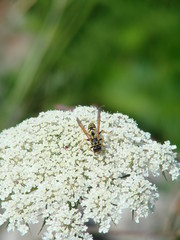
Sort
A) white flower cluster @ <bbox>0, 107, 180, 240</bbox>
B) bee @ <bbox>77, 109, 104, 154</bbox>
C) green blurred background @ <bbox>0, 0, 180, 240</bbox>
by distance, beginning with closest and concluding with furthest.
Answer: white flower cluster @ <bbox>0, 107, 180, 240</bbox> < bee @ <bbox>77, 109, 104, 154</bbox> < green blurred background @ <bbox>0, 0, 180, 240</bbox>

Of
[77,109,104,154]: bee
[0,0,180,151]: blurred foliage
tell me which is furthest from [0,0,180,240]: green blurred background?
[77,109,104,154]: bee

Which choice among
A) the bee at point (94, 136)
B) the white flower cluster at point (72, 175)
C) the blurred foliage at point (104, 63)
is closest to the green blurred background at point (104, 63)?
the blurred foliage at point (104, 63)

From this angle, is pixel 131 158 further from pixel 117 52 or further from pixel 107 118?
pixel 117 52

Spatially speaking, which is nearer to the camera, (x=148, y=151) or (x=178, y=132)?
(x=148, y=151)

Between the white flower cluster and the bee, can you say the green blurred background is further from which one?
the bee

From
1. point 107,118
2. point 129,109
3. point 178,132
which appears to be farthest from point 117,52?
point 107,118

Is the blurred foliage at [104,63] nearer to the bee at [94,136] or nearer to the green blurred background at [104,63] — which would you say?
the green blurred background at [104,63]
